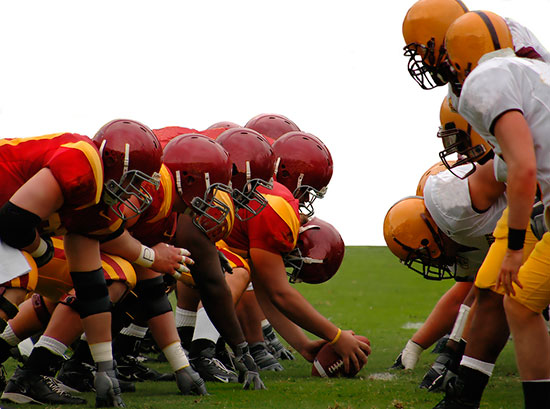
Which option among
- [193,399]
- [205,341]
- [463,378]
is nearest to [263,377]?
[205,341]

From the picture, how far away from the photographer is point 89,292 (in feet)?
13.5

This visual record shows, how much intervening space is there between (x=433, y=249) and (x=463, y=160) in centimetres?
82

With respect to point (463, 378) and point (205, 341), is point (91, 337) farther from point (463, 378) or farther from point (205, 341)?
point (463, 378)

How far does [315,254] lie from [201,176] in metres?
1.61

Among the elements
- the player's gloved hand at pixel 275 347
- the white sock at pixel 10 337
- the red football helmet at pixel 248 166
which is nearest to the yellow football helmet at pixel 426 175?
the red football helmet at pixel 248 166

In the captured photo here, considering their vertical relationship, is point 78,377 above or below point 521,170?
below

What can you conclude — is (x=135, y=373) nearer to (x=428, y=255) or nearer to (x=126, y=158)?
(x=126, y=158)

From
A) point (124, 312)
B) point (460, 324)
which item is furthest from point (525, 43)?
point (124, 312)

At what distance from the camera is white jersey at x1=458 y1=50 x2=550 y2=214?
338 centimetres

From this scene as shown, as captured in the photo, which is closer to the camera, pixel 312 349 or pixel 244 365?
pixel 244 365

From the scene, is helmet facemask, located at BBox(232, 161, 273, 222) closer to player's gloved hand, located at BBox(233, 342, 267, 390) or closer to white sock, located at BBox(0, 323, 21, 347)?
player's gloved hand, located at BBox(233, 342, 267, 390)

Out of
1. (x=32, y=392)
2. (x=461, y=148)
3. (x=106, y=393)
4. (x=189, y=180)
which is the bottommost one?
(x=32, y=392)

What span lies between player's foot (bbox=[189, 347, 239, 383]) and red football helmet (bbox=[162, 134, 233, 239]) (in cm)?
86

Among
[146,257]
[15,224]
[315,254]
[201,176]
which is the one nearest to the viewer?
[15,224]
